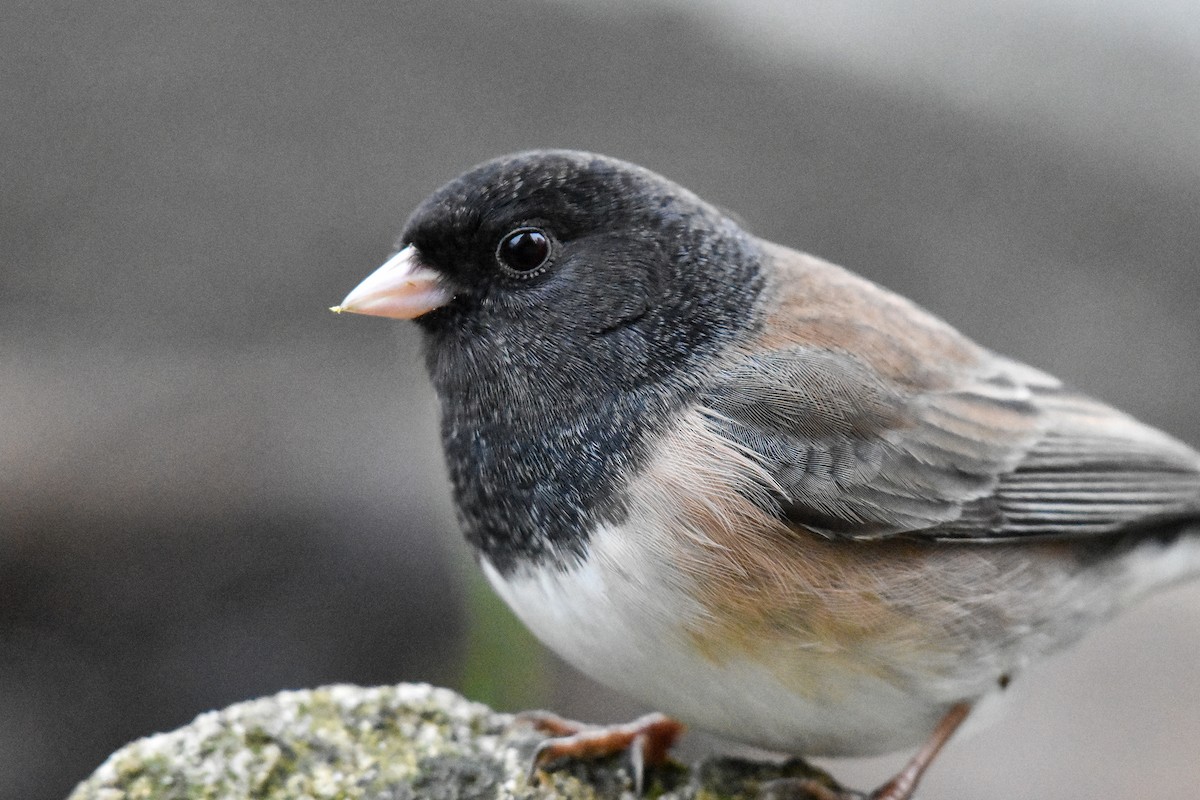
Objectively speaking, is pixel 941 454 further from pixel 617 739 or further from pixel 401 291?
pixel 401 291

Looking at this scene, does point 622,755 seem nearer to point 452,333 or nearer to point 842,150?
point 452,333

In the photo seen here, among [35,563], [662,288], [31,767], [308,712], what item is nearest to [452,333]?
[662,288]

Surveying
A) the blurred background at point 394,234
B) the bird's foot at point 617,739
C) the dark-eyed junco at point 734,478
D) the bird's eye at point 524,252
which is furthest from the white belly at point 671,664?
the blurred background at point 394,234

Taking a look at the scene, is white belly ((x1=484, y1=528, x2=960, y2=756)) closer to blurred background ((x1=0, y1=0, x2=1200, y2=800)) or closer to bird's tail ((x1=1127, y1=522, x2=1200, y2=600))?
bird's tail ((x1=1127, y1=522, x2=1200, y2=600))

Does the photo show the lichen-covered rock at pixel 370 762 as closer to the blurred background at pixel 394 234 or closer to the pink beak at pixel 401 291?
the pink beak at pixel 401 291

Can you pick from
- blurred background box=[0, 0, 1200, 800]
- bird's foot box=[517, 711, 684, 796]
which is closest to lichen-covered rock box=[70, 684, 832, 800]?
bird's foot box=[517, 711, 684, 796]

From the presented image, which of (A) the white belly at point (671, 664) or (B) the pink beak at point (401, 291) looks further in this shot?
(B) the pink beak at point (401, 291)
